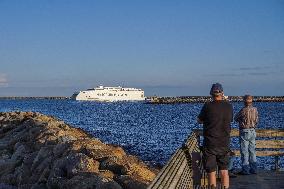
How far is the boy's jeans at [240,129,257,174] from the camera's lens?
37.6 ft

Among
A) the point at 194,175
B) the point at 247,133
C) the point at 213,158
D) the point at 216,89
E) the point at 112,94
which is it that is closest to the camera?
the point at 216,89

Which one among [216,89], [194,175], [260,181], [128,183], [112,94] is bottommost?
[260,181]

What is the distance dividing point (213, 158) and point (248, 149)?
4118 mm

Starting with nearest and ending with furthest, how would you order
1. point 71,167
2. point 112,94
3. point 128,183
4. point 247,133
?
point 128,183 → point 71,167 → point 247,133 → point 112,94

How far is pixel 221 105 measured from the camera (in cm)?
767

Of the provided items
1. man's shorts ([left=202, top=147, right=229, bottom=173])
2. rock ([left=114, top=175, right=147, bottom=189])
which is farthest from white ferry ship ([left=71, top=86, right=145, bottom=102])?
man's shorts ([left=202, top=147, right=229, bottom=173])

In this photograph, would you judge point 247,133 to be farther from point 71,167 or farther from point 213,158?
point 71,167

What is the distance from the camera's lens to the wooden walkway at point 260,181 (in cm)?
1013

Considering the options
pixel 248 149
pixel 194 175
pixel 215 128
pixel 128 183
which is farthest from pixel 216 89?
pixel 248 149

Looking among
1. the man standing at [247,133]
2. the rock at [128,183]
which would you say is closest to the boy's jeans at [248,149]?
the man standing at [247,133]

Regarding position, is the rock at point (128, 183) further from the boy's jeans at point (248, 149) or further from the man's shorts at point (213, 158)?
the boy's jeans at point (248, 149)

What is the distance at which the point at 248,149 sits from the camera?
1171 centimetres

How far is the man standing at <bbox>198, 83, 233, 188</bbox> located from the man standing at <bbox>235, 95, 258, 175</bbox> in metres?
3.44

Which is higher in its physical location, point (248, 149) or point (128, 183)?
point (248, 149)
